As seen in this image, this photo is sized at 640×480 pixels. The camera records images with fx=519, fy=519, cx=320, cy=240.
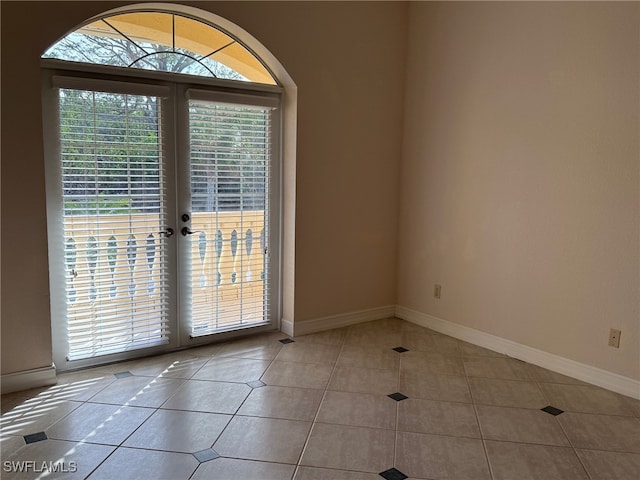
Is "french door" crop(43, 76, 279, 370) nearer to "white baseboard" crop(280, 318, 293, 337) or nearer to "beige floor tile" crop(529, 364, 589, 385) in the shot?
"white baseboard" crop(280, 318, 293, 337)

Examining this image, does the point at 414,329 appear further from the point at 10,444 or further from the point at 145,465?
the point at 10,444

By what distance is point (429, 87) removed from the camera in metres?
4.30

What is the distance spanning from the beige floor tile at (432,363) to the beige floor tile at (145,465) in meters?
1.66

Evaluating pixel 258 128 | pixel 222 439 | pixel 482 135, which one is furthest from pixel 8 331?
pixel 482 135

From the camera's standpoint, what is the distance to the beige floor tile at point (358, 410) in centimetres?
278

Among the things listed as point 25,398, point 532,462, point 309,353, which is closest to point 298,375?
point 309,353

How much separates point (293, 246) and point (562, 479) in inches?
94.1

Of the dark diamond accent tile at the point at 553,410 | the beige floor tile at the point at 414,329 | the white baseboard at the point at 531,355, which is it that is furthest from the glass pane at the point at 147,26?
the dark diamond accent tile at the point at 553,410

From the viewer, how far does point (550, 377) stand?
344 cm

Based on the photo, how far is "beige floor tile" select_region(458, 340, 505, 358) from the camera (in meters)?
3.82

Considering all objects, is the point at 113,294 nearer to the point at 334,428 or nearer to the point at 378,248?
the point at 334,428

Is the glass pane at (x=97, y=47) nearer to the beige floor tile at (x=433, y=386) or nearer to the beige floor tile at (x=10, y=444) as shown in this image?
the beige floor tile at (x=10, y=444)

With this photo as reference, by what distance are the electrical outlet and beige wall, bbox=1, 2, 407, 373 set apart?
188cm

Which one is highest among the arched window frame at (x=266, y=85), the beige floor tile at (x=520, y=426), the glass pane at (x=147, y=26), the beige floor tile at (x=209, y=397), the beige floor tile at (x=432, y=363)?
the glass pane at (x=147, y=26)
